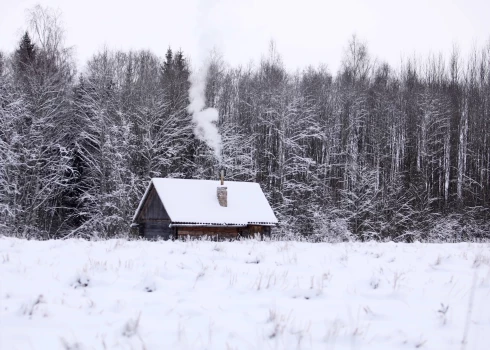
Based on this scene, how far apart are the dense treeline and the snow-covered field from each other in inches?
893

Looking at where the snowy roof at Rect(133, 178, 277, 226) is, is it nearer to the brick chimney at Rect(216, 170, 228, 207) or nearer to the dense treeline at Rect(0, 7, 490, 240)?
the brick chimney at Rect(216, 170, 228, 207)

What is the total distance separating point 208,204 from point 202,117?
1094cm

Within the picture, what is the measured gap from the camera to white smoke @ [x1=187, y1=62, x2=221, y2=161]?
36.3 metres

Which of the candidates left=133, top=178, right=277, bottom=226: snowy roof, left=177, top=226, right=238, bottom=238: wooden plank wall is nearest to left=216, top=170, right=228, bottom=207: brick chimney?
left=133, top=178, right=277, bottom=226: snowy roof

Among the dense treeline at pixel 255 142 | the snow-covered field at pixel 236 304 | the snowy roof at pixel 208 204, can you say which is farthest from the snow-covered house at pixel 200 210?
the snow-covered field at pixel 236 304

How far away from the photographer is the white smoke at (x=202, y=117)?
36312mm

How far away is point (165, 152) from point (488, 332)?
3116 centimetres

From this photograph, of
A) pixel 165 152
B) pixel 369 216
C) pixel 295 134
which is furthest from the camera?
pixel 295 134

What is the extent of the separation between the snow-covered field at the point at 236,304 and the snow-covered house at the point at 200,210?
1929 centimetres

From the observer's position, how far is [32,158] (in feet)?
98.9

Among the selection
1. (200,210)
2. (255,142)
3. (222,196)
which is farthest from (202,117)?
(200,210)

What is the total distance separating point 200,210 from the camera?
27312 mm

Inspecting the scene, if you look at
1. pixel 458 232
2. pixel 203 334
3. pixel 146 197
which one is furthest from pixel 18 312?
pixel 458 232

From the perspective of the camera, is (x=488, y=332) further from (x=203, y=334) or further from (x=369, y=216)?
(x=369, y=216)
